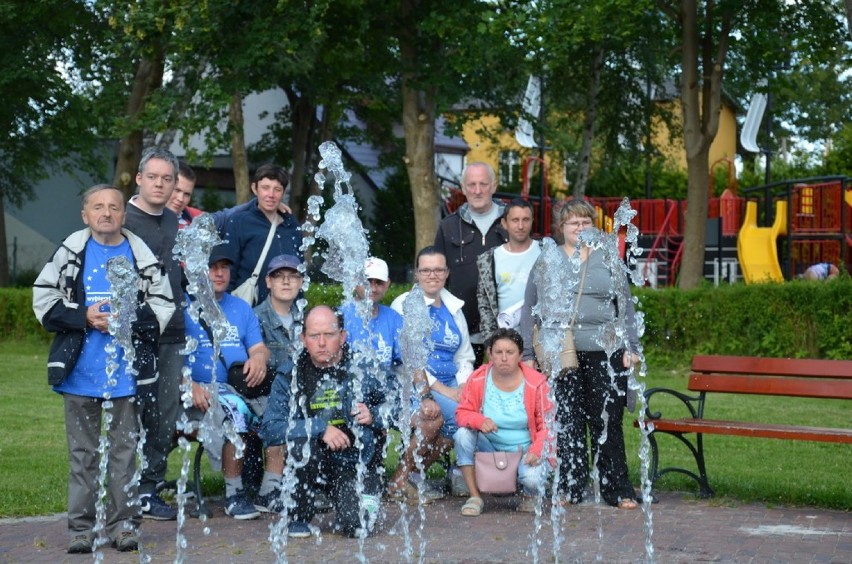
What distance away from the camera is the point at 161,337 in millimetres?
7469

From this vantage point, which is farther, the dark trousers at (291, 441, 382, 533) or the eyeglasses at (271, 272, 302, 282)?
the eyeglasses at (271, 272, 302, 282)

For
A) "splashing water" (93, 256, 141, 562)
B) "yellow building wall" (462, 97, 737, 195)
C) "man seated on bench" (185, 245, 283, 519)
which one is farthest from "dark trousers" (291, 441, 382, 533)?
"yellow building wall" (462, 97, 737, 195)

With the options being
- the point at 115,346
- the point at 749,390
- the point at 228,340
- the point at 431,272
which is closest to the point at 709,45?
the point at 749,390

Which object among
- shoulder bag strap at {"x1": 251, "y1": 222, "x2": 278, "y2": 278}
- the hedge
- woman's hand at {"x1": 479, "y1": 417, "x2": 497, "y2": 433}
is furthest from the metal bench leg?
the hedge

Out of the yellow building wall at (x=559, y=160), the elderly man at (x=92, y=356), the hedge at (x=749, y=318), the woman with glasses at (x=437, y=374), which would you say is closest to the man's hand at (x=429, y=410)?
the woman with glasses at (x=437, y=374)

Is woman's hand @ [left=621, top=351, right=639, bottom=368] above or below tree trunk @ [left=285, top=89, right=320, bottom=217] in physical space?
below

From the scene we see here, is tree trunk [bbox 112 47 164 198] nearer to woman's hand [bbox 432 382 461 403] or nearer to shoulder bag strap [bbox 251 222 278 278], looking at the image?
shoulder bag strap [bbox 251 222 278 278]

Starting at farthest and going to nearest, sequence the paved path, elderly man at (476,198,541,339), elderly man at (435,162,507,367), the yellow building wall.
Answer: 1. the yellow building wall
2. elderly man at (435,162,507,367)
3. elderly man at (476,198,541,339)
4. the paved path

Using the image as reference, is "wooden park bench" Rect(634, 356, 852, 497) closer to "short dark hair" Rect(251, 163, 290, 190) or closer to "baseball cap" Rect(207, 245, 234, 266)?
"short dark hair" Rect(251, 163, 290, 190)

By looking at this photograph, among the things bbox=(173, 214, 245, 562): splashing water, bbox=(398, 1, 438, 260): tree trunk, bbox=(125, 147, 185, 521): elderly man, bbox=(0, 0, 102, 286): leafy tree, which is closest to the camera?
bbox=(125, 147, 185, 521): elderly man

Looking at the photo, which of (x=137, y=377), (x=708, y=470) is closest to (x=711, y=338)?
(x=708, y=470)

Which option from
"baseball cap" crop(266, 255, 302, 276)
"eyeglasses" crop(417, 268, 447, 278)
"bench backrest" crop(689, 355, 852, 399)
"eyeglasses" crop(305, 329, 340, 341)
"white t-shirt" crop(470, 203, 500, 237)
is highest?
"white t-shirt" crop(470, 203, 500, 237)

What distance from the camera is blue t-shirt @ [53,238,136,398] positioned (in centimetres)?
661

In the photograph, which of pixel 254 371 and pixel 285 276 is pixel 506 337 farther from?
pixel 254 371
